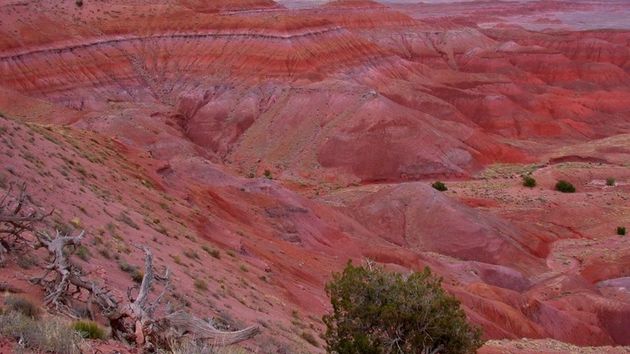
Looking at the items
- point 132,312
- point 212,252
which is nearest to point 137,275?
point 132,312

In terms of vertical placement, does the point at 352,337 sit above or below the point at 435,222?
above

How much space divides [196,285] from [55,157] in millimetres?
9516

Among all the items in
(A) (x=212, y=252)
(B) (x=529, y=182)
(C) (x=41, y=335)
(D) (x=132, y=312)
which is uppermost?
(C) (x=41, y=335)

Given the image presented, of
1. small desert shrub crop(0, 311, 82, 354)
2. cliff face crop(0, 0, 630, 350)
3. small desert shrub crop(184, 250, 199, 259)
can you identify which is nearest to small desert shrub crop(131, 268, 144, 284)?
cliff face crop(0, 0, 630, 350)

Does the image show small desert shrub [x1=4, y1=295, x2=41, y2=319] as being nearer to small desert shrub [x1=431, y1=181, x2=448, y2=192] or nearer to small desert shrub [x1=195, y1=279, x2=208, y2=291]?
small desert shrub [x1=195, y1=279, x2=208, y2=291]

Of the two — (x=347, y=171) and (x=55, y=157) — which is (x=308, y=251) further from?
(x=347, y=171)

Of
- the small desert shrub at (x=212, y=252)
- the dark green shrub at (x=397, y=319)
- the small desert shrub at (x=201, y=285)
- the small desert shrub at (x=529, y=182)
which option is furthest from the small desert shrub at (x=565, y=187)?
the dark green shrub at (x=397, y=319)

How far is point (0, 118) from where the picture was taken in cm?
2333

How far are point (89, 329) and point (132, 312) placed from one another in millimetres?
625

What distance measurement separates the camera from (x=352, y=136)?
212ft

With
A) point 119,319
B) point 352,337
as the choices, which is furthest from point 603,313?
point 119,319

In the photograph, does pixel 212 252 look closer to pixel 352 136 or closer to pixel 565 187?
pixel 565 187

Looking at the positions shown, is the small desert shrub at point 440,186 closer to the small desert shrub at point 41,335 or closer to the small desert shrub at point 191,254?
the small desert shrub at point 191,254

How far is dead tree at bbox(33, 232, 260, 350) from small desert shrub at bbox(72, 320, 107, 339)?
10.5 inches
